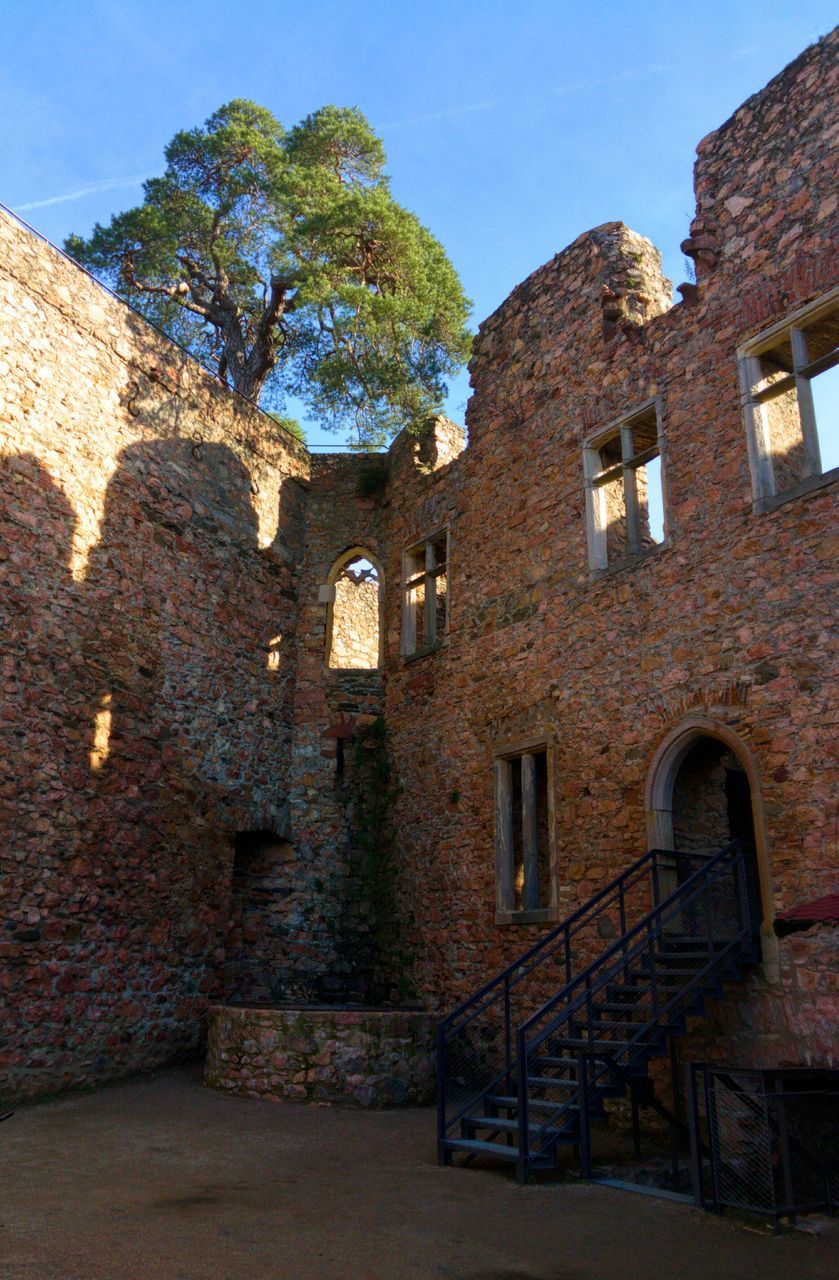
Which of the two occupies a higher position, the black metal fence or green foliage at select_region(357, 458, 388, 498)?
green foliage at select_region(357, 458, 388, 498)

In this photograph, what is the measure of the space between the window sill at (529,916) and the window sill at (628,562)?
3.15m

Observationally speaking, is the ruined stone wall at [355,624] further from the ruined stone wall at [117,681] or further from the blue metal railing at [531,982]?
the blue metal railing at [531,982]

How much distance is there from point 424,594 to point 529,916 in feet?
15.8

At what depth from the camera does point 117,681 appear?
10328 mm

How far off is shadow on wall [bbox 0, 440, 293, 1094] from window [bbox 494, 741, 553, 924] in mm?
3091

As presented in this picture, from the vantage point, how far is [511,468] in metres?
11.2

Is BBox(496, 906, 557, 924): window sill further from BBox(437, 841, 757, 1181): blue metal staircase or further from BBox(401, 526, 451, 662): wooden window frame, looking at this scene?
BBox(401, 526, 451, 662): wooden window frame

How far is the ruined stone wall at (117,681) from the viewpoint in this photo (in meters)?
9.20

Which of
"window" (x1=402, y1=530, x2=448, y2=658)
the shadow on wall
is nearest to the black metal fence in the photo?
the shadow on wall

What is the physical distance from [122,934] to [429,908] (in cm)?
323

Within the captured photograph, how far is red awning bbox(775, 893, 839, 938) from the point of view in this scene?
598 centimetres

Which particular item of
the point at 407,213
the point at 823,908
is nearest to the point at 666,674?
the point at 823,908

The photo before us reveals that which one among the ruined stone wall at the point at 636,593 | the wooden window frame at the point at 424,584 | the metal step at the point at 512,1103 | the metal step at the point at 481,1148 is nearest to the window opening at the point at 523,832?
the ruined stone wall at the point at 636,593

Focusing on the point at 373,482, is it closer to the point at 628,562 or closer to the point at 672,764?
the point at 628,562
